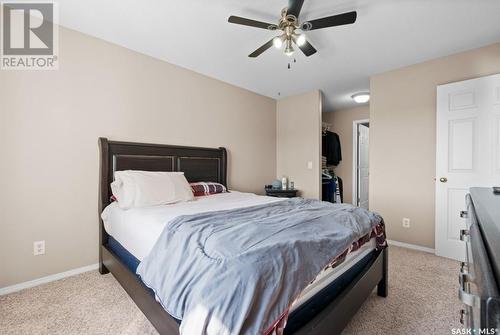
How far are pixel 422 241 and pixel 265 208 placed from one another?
7.93ft

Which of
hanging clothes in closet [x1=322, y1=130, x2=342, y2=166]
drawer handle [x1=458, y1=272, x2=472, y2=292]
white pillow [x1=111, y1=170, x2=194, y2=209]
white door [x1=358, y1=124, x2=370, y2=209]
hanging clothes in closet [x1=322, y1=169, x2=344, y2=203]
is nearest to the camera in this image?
drawer handle [x1=458, y1=272, x2=472, y2=292]

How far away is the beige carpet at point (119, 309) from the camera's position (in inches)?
58.3

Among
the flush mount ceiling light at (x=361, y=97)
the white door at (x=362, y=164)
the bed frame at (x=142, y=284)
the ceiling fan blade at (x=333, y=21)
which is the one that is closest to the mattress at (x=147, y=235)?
the bed frame at (x=142, y=284)

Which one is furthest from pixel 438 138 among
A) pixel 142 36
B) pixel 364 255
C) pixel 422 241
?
pixel 142 36

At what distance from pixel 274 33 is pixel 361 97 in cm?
247

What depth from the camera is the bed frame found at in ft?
3.81

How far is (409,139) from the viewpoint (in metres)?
2.98

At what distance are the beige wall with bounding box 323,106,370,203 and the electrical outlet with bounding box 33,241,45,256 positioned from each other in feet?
16.2

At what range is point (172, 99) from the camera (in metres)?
2.95

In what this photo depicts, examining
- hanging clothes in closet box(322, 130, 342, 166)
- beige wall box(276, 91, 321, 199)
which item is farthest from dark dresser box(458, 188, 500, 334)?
hanging clothes in closet box(322, 130, 342, 166)

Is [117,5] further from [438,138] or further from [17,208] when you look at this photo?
[438,138]

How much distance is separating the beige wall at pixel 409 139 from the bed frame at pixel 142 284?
1.55 meters

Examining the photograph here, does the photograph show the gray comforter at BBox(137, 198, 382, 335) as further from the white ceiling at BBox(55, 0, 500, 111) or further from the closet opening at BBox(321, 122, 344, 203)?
the closet opening at BBox(321, 122, 344, 203)

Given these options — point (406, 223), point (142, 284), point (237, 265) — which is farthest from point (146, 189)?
point (406, 223)
